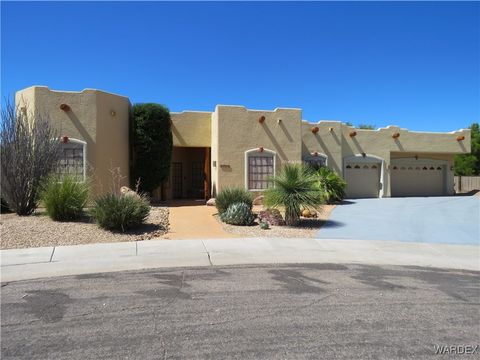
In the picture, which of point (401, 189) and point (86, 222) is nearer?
point (86, 222)

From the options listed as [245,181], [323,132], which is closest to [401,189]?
[323,132]

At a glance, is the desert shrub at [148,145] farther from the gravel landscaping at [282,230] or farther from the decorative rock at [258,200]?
the gravel landscaping at [282,230]

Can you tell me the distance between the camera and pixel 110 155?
1736 cm

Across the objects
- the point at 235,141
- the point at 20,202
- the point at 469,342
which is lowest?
the point at 469,342

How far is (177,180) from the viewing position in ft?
75.8

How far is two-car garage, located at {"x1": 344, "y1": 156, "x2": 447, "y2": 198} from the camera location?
2411 cm

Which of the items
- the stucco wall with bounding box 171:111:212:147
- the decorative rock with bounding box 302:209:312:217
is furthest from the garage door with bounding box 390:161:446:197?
the decorative rock with bounding box 302:209:312:217

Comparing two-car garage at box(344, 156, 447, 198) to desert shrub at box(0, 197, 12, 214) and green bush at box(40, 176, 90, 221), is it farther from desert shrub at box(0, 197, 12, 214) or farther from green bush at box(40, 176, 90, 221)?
desert shrub at box(0, 197, 12, 214)

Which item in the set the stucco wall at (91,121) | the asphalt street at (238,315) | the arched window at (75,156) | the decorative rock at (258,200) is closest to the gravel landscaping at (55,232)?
the asphalt street at (238,315)

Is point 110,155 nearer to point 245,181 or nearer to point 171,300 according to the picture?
point 245,181

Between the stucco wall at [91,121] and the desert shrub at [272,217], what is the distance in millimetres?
7445

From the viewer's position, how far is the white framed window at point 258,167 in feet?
62.5

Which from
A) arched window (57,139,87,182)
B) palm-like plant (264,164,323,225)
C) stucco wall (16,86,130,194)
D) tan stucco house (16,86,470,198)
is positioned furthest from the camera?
tan stucco house (16,86,470,198)

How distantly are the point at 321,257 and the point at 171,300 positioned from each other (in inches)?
172
